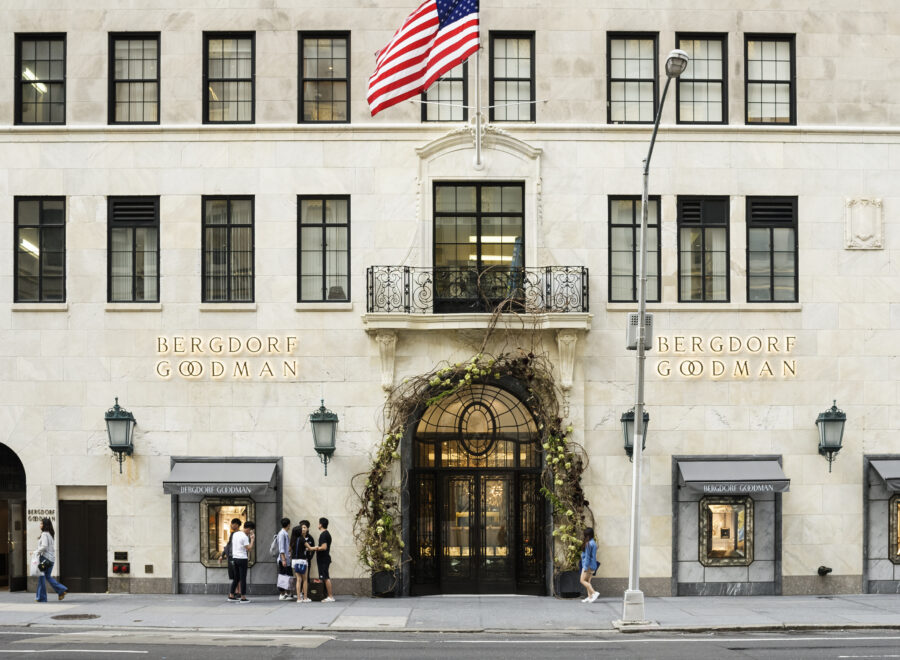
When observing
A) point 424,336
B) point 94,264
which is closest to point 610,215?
point 424,336

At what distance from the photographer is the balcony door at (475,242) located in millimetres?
21250

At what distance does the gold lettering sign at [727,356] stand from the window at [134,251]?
36.5 feet

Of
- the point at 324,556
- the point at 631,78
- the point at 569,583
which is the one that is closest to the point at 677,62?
the point at 631,78

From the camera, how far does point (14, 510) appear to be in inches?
861

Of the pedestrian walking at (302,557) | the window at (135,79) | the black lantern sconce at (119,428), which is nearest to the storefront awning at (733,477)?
the pedestrian walking at (302,557)

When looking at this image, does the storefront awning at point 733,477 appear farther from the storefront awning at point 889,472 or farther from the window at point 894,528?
the window at point 894,528

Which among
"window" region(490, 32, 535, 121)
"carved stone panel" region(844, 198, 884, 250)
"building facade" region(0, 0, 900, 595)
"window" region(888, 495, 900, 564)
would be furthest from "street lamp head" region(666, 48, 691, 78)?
"window" region(888, 495, 900, 564)

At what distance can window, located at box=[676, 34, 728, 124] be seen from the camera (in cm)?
2186

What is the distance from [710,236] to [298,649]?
12470 millimetres

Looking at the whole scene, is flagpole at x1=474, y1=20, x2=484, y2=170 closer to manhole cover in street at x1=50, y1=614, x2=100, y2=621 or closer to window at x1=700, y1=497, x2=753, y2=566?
window at x1=700, y1=497, x2=753, y2=566

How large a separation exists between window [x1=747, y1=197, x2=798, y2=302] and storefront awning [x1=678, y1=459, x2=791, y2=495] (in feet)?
12.0

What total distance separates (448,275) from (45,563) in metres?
10.1

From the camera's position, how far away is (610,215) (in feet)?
70.9

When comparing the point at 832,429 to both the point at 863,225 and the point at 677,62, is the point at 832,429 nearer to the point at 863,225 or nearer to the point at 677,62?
the point at 863,225
